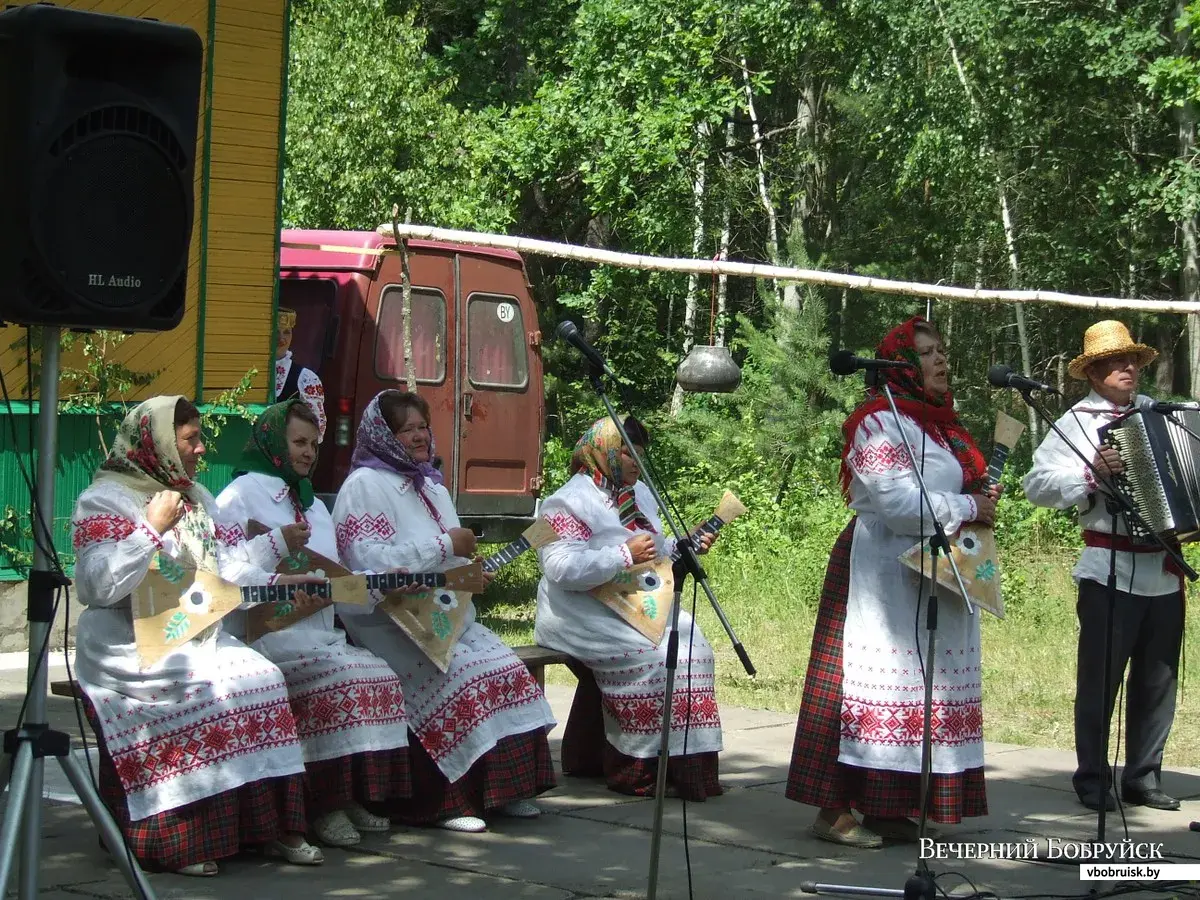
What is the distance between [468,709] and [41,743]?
235 cm

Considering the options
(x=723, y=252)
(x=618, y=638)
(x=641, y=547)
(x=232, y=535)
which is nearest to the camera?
(x=232, y=535)

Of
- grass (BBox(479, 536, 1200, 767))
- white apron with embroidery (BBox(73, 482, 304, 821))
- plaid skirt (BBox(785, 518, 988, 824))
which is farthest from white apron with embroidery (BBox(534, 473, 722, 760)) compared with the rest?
grass (BBox(479, 536, 1200, 767))

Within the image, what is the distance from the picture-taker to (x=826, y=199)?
81.1ft

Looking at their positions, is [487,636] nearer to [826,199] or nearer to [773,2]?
A: [773,2]

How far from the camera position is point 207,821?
565cm

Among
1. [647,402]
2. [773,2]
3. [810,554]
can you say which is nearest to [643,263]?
[810,554]

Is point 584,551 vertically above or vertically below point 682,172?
below

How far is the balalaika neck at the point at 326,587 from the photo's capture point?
19.1 ft

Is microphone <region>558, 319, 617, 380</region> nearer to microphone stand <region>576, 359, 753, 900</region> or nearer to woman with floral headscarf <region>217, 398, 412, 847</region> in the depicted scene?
microphone stand <region>576, 359, 753, 900</region>

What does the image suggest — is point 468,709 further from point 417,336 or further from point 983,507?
point 417,336

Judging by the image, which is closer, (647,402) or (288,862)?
(288,862)

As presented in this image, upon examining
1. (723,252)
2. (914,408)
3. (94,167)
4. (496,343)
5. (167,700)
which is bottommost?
(167,700)

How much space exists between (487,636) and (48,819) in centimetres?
184

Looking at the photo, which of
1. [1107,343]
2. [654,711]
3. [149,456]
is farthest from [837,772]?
[149,456]
